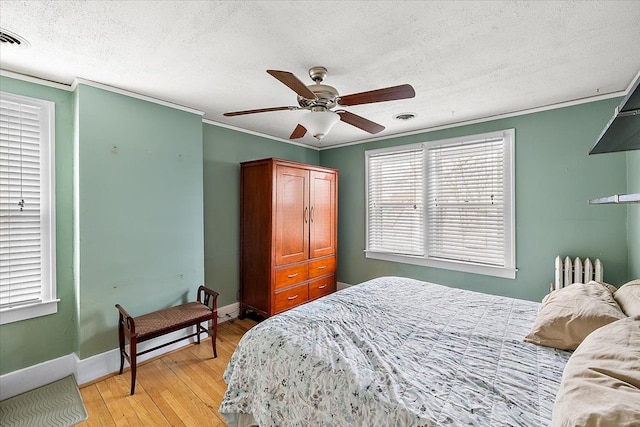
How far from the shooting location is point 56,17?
1555mm

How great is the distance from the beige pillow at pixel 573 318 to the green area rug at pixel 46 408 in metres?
2.95

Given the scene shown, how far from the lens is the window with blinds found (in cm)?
215

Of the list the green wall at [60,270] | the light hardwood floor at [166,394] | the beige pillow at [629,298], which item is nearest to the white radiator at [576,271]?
the beige pillow at [629,298]

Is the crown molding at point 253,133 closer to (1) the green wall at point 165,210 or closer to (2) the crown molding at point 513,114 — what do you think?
(1) the green wall at point 165,210

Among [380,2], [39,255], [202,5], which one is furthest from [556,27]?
[39,255]

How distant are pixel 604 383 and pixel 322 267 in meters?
3.32

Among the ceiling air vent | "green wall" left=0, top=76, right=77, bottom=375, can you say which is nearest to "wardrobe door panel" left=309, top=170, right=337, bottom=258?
"green wall" left=0, top=76, right=77, bottom=375

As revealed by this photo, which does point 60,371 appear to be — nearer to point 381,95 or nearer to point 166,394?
point 166,394

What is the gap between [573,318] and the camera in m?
1.49

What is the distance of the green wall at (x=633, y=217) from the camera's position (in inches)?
92.0

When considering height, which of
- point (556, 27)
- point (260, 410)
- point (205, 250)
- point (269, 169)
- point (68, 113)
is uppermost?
point (556, 27)

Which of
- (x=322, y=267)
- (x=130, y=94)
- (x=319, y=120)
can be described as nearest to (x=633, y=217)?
(x=319, y=120)

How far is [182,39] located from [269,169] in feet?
5.64

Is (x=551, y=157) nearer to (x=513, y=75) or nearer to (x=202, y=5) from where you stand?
(x=513, y=75)
